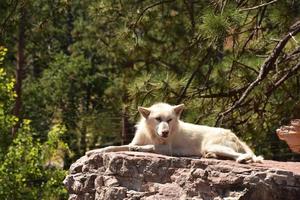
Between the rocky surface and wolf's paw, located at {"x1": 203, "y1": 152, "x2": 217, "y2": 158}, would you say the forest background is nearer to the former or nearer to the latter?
wolf's paw, located at {"x1": 203, "y1": 152, "x2": 217, "y2": 158}

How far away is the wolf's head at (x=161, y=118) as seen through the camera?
7.92m

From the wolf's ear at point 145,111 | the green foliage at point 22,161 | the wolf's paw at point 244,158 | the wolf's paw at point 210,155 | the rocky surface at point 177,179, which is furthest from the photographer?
the green foliage at point 22,161

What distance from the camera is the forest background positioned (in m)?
9.88

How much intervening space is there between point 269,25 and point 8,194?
5.88 metres

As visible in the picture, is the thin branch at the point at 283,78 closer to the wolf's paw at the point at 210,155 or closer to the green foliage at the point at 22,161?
the wolf's paw at the point at 210,155

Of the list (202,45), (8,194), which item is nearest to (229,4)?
(202,45)

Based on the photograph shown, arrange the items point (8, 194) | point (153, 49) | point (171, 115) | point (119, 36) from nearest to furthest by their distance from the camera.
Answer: point (171, 115) → point (119, 36) → point (8, 194) → point (153, 49)

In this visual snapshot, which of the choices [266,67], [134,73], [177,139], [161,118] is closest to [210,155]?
[177,139]

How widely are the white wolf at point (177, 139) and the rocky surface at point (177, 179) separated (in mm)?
313

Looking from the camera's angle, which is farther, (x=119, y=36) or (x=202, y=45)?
(x=119, y=36)

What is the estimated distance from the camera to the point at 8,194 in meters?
13.8

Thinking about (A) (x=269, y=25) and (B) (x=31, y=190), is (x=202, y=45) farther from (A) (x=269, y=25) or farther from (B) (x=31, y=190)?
(B) (x=31, y=190)

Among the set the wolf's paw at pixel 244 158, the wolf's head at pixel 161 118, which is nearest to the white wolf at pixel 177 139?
the wolf's head at pixel 161 118

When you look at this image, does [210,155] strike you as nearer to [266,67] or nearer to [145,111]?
[145,111]
